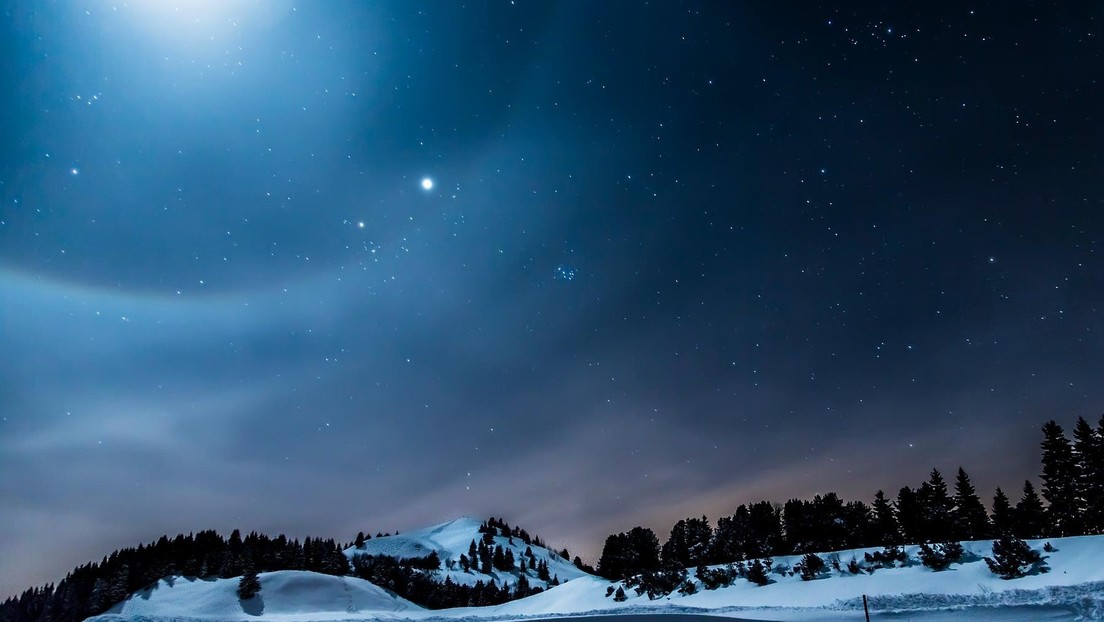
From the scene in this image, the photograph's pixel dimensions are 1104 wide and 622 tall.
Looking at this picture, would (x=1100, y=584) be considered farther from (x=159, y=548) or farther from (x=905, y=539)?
(x=159, y=548)

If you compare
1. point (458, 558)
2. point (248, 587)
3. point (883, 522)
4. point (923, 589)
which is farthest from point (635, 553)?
point (458, 558)

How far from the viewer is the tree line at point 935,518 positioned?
156 ft

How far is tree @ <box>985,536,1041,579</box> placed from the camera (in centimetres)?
2612

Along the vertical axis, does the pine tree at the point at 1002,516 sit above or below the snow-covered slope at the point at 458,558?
above

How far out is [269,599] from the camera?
235ft

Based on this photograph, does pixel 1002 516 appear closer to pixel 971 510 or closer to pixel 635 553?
pixel 971 510

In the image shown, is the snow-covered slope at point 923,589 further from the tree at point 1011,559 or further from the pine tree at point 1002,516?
the pine tree at point 1002,516

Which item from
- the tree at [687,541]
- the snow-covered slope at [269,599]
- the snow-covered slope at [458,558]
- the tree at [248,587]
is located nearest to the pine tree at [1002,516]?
the tree at [687,541]

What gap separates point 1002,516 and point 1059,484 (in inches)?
251

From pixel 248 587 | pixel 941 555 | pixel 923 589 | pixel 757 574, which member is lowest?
pixel 248 587

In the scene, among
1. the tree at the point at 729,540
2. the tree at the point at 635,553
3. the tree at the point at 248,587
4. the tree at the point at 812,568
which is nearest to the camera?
the tree at the point at 812,568

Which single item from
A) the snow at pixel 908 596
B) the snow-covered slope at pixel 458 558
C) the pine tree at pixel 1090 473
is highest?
the pine tree at pixel 1090 473

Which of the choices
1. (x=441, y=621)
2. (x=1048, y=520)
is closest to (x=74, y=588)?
(x=441, y=621)

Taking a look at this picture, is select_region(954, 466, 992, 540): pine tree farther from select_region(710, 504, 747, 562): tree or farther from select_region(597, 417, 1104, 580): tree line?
select_region(710, 504, 747, 562): tree
